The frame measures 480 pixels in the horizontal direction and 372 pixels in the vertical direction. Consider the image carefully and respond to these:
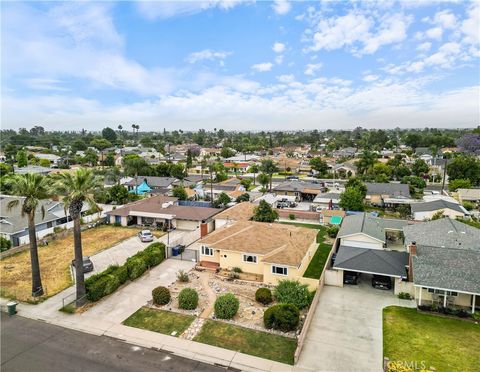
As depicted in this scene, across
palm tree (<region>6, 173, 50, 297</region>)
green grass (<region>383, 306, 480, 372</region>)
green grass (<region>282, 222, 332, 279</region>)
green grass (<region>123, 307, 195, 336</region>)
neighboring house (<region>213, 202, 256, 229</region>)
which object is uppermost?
palm tree (<region>6, 173, 50, 297</region>)

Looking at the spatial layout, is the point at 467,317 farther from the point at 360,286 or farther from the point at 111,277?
the point at 111,277

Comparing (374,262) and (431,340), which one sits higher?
(374,262)

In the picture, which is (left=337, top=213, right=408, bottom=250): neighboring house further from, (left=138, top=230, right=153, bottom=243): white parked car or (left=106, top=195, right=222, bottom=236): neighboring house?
(left=138, top=230, right=153, bottom=243): white parked car

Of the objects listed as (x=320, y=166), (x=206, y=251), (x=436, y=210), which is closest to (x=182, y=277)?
(x=206, y=251)

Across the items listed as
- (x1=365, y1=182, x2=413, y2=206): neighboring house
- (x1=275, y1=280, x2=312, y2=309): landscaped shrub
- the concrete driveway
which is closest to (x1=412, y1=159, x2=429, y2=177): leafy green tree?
(x1=365, y1=182, x2=413, y2=206): neighboring house

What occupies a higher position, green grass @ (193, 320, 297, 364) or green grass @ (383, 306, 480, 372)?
green grass @ (193, 320, 297, 364)

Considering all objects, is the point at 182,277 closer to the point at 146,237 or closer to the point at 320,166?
the point at 146,237

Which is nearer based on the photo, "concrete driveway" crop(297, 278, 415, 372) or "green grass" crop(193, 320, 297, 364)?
"concrete driveway" crop(297, 278, 415, 372)

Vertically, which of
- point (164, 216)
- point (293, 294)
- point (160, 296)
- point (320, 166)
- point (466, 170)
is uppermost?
point (466, 170)
